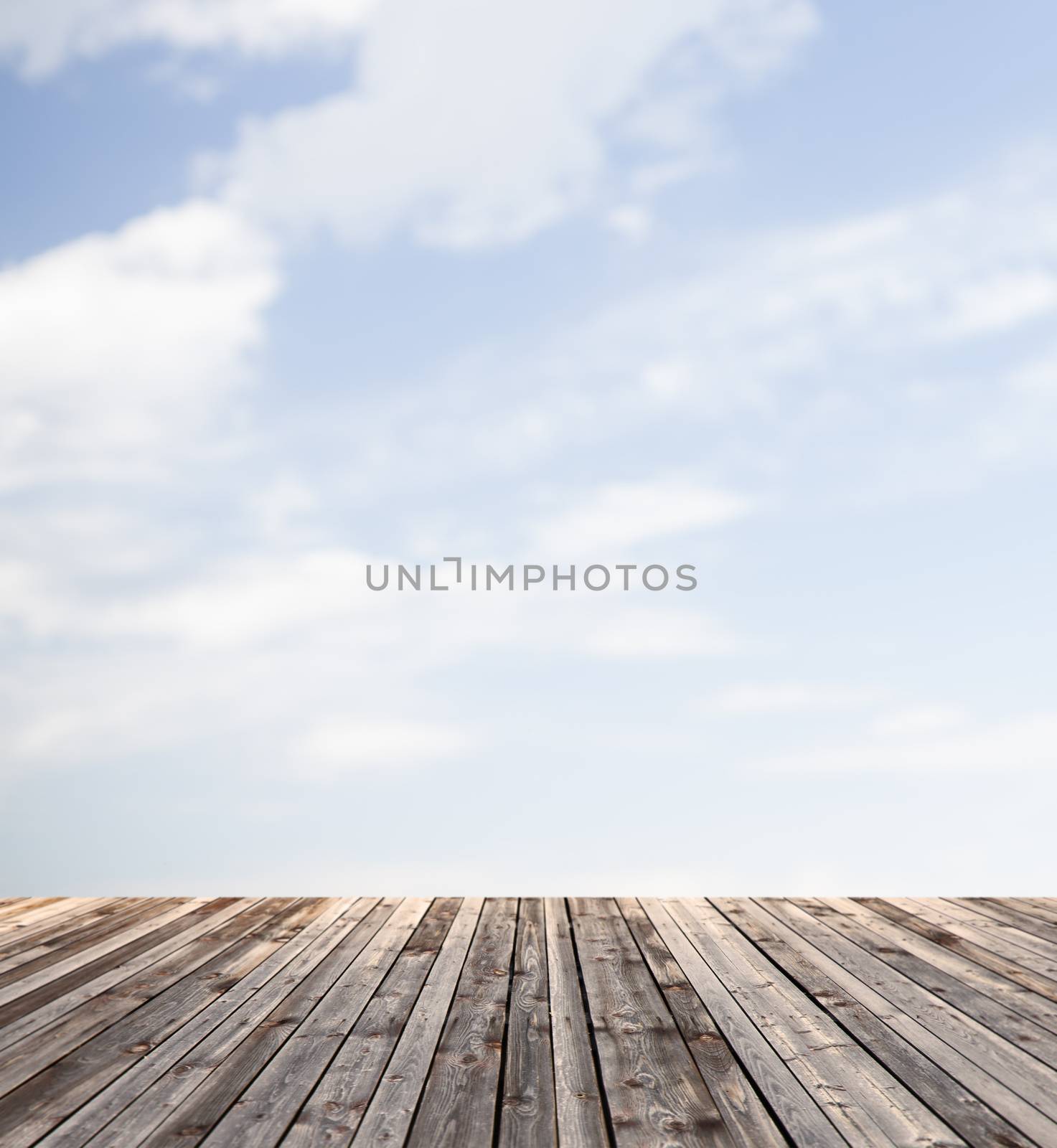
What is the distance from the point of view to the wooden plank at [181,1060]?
149cm

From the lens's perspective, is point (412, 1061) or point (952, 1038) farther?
point (952, 1038)

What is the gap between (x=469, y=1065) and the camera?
1.78 metres

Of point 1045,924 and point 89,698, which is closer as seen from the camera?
point 1045,924

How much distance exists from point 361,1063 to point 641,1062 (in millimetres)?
618

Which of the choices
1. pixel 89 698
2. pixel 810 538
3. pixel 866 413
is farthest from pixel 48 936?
pixel 866 413

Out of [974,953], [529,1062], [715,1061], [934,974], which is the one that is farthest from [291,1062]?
[974,953]

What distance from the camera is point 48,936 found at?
3.17 m

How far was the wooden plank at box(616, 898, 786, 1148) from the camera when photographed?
1.47 metres

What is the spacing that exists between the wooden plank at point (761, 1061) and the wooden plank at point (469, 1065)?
0.55 m

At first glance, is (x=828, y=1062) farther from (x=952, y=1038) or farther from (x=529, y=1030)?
(x=529, y=1030)

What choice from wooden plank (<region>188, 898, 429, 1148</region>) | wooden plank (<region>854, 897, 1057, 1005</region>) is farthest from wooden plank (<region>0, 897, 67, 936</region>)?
wooden plank (<region>854, 897, 1057, 1005</region>)

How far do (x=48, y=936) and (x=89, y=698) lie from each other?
11.6 feet

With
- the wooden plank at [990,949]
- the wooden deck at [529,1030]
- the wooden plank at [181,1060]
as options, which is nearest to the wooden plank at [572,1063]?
the wooden deck at [529,1030]

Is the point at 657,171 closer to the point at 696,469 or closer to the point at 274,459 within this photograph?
the point at 696,469
